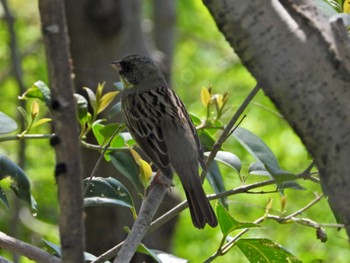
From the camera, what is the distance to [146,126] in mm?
4629

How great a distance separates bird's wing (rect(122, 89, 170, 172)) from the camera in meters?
4.33

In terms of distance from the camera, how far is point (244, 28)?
5.33 ft

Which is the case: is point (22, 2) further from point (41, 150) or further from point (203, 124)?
point (203, 124)

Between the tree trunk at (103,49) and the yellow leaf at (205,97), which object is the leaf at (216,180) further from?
the tree trunk at (103,49)

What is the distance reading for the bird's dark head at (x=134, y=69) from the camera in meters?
5.11

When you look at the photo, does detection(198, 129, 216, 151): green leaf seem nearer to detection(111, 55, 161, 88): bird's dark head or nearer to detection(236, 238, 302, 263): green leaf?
detection(236, 238, 302, 263): green leaf

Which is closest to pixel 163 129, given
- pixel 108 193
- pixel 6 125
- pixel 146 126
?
pixel 146 126

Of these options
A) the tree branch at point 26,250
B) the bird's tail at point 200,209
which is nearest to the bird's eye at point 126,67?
the bird's tail at point 200,209

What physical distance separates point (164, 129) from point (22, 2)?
17.2 ft

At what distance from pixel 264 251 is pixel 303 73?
158 cm

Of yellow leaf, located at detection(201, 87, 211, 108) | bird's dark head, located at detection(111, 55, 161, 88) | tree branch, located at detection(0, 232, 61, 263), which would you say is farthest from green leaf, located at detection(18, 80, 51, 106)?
bird's dark head, located at detection(111, 55, 161, 88)

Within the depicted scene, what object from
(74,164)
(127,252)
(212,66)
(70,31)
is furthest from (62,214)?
(212,66)

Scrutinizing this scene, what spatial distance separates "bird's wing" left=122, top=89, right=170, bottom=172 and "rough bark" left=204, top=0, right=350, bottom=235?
8.41 ft

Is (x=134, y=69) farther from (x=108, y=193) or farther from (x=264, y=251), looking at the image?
(x=264, y=251)
